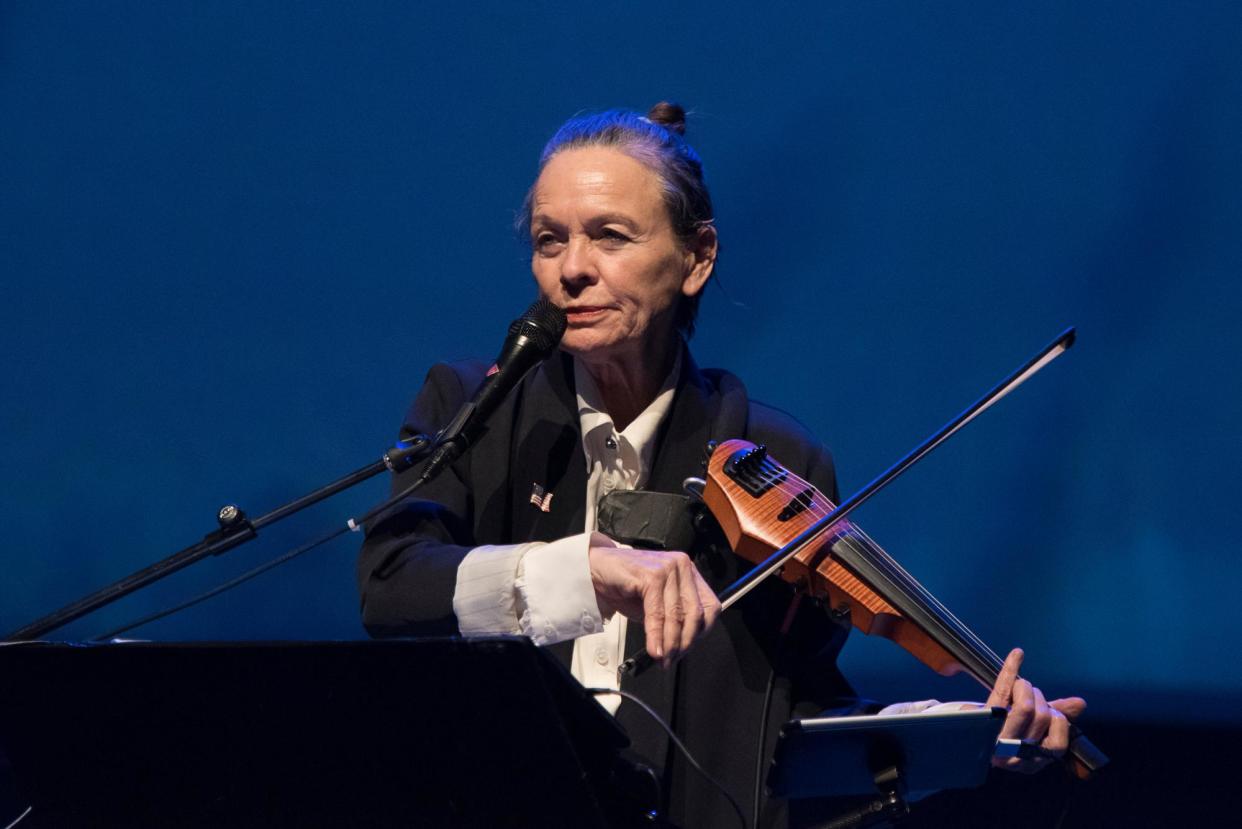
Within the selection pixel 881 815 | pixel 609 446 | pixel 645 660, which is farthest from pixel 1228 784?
pixel 645 660

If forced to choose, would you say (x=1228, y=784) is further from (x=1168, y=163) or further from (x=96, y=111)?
(x=96, y=111)

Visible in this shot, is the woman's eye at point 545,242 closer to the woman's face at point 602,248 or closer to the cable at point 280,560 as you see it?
the woman's face at point 602,248

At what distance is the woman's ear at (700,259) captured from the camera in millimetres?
1760

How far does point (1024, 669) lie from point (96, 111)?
1.89 m

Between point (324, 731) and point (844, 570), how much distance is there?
0.74 m

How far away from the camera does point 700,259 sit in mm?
1781

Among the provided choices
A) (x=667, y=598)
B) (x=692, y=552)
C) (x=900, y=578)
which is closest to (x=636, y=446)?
(x=692, y=552)

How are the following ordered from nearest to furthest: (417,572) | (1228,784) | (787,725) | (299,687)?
(299,687), (787,725), (417,572), (1228,784)

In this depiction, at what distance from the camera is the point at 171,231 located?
237 cm

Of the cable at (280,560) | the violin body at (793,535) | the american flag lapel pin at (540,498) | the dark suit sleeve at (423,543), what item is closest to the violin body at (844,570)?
the violin body at (793,535)

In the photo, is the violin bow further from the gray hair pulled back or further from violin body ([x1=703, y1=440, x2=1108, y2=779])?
the gray hair pulled back

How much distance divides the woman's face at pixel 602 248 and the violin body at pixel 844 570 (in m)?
0.22

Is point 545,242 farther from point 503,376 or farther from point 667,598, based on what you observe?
point 667,598

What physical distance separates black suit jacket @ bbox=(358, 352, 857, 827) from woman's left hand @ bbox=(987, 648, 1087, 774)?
0.71 ft
